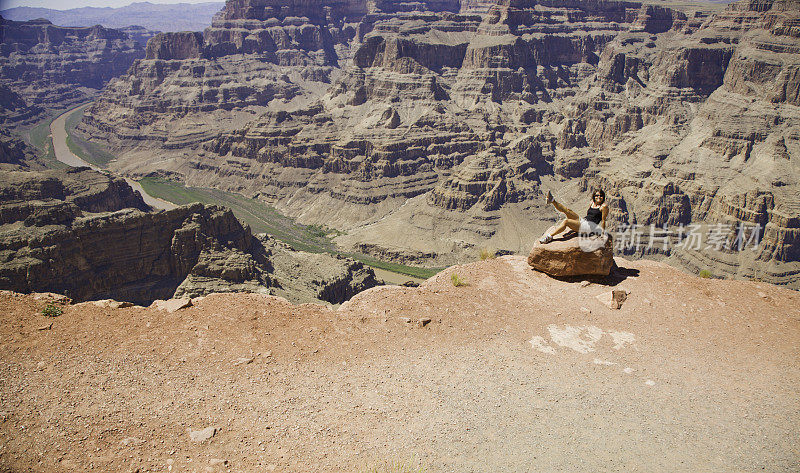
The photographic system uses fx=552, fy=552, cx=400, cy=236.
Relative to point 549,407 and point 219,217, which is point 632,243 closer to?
point 219,217

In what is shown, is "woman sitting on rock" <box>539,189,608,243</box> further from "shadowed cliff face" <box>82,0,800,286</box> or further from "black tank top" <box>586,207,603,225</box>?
"shadowed cliff face" <box>82,0,800,286</box>

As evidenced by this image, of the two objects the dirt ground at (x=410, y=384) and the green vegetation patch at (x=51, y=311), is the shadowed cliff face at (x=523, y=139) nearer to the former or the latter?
the dirt ground at (x=410, y=384)

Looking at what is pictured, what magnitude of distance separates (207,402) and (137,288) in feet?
158

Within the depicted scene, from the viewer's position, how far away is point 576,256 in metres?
24.9

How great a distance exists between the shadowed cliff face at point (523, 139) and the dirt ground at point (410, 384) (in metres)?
83.6

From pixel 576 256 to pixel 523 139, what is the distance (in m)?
123

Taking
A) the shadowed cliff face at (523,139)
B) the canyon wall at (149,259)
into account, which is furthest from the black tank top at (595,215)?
the shadowed cliff face at (523,139)

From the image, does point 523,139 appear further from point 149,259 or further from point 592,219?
point 592,219

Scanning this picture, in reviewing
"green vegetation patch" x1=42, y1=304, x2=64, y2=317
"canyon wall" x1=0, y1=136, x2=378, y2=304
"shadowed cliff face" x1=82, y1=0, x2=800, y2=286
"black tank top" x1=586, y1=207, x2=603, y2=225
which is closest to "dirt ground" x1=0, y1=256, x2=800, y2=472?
"green vegetation patch" x1=42, y1=304, x2=64, y2=317

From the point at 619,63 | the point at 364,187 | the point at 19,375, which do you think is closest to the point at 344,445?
the point at 19,375

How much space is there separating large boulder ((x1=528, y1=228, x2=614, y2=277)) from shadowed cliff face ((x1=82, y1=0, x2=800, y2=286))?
79633mm

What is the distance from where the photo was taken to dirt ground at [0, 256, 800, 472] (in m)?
15.0

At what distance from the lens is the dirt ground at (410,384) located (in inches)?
592

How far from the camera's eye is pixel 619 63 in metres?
161
